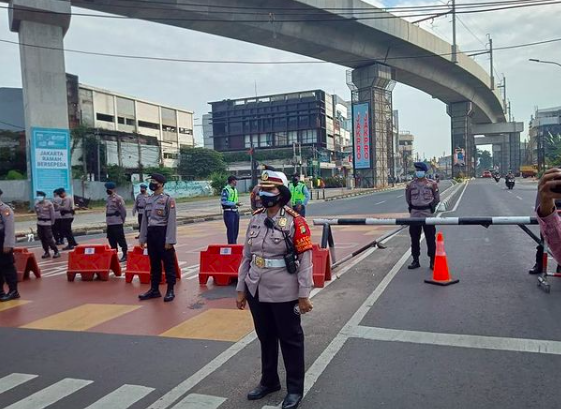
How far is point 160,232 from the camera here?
7.46 m

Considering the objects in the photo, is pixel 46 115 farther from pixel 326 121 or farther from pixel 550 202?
pixel 326 121

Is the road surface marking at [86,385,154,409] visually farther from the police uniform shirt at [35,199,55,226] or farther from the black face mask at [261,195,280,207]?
the police uniform shirt at [35,199,55,226]

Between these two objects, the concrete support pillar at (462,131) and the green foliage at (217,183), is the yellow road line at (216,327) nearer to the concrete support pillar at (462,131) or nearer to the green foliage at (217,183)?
the green foliage at (217,183)

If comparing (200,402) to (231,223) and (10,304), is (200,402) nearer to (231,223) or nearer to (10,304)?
(10,304)

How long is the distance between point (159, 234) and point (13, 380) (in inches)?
128

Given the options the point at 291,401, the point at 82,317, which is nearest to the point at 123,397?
the point at 291,401

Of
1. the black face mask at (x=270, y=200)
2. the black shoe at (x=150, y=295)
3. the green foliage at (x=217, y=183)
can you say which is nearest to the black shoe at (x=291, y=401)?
the black face mask at (x=270, y=200)

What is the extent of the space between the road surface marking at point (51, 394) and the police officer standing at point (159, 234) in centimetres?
299

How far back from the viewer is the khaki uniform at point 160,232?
24.4 ft

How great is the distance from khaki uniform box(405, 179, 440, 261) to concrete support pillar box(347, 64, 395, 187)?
42.7m

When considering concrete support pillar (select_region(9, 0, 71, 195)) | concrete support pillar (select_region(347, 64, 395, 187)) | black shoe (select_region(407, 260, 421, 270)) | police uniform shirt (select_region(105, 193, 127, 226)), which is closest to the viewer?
black shoe (select_region(407, 260, 421, 270))

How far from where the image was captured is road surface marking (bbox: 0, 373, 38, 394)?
4.30 m

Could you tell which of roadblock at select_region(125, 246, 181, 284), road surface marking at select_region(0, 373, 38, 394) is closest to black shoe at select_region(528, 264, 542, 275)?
roadblock at select_region(125, 246, 181, 284)

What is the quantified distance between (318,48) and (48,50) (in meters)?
21.1
